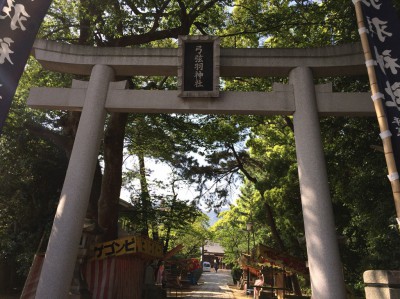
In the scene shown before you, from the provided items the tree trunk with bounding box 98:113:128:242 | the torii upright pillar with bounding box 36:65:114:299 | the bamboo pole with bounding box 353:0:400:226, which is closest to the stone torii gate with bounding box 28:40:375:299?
the torii upright pillar with bounding box 36:65:114:299

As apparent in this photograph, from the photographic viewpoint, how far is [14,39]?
19.4ft

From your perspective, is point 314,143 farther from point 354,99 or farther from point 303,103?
point 354,99

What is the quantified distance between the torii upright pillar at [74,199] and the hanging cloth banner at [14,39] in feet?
5.20

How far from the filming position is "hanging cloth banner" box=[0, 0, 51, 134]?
18.5 ft

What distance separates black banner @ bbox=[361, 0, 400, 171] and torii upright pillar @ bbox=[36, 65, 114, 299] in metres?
5.25

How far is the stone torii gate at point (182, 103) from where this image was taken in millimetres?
6195

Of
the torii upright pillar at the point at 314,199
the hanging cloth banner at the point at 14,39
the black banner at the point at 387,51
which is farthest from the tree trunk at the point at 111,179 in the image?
the black banner at the point at 387,51

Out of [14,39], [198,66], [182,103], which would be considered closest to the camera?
[14,39]

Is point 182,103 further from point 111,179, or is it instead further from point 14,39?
point 111,179

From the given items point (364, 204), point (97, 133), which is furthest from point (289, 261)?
point (97, 133)

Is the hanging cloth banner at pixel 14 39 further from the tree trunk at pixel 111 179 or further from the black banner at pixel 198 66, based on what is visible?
the tree trunk at pixel 111 179

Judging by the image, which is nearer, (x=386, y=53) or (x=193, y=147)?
(x=386, y=53)

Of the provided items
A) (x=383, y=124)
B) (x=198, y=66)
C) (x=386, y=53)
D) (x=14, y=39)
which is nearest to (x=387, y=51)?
(x=386, y=53)

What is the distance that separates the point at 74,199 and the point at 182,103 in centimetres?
291
